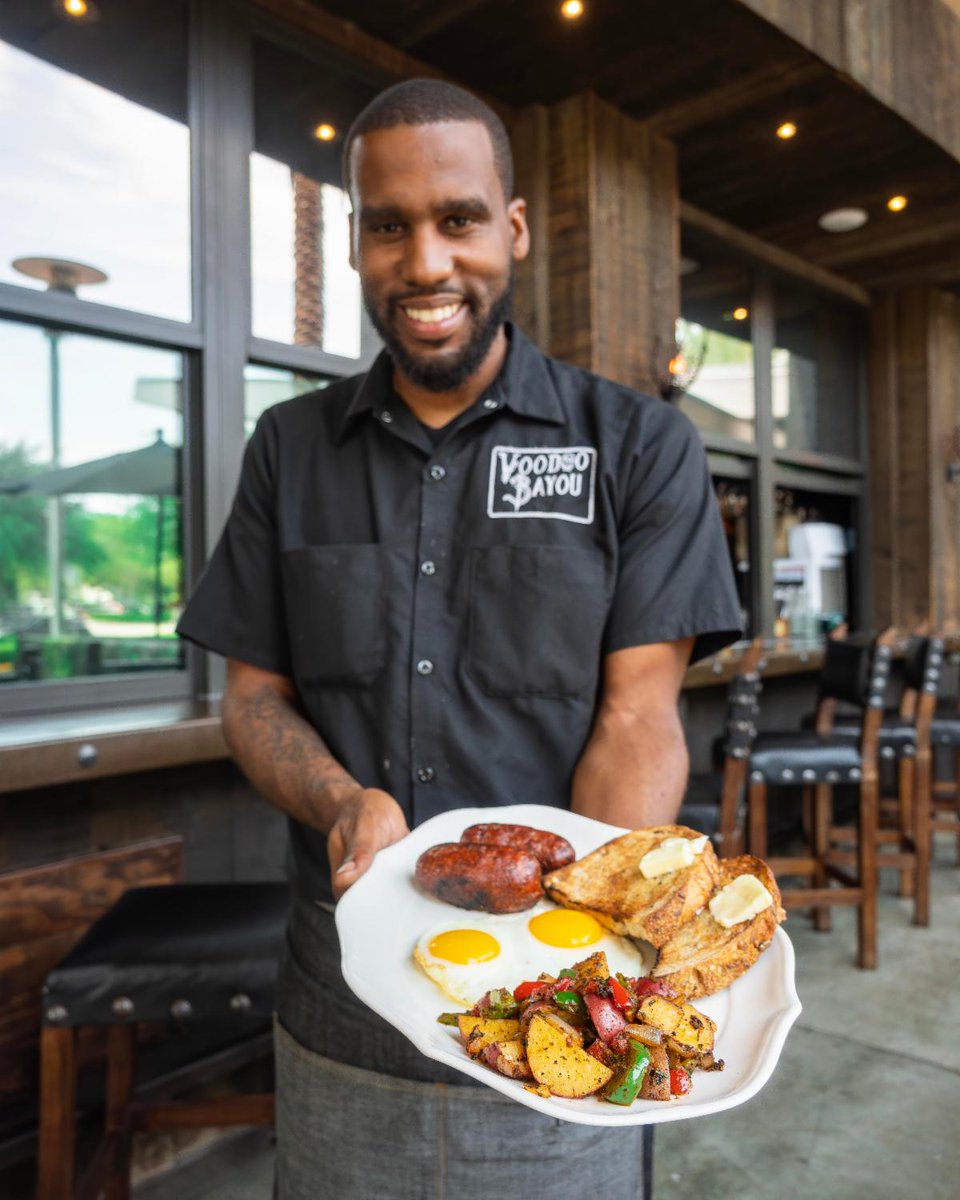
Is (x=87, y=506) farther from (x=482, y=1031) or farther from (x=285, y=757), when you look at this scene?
(x=482, y=1031)

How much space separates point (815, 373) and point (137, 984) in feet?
18.0

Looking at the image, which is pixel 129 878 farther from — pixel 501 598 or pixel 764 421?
pixel 764 421

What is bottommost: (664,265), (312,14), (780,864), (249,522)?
(780,864)

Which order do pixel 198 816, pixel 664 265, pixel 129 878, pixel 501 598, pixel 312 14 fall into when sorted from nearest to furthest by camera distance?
pixel 501 598 < pixel 129 878 < pixel 198 816 < pixel 312 14 < pixel 664 265

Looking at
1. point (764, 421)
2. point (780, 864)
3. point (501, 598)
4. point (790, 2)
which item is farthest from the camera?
point (764, 421)

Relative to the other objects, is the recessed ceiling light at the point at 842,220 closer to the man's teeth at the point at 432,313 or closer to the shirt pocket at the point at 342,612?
the man's teeth at the point at 432,313

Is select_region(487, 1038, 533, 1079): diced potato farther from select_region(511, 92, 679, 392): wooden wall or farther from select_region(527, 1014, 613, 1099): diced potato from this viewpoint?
select_region(511, 92, 679, 392): wooden wall

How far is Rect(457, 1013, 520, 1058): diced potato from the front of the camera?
796mm

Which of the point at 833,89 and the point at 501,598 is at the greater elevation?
the point at 833,89

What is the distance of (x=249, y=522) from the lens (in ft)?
4.67

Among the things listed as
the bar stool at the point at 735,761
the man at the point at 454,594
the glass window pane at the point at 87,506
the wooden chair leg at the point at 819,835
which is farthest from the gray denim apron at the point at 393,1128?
the wooden chair leg at the point at 819,835

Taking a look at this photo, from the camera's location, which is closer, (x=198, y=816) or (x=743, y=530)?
(x=198, y=816)

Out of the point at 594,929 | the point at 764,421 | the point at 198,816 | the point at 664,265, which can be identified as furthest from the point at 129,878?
the point at 764,421

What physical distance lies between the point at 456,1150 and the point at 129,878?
4.52 feet
